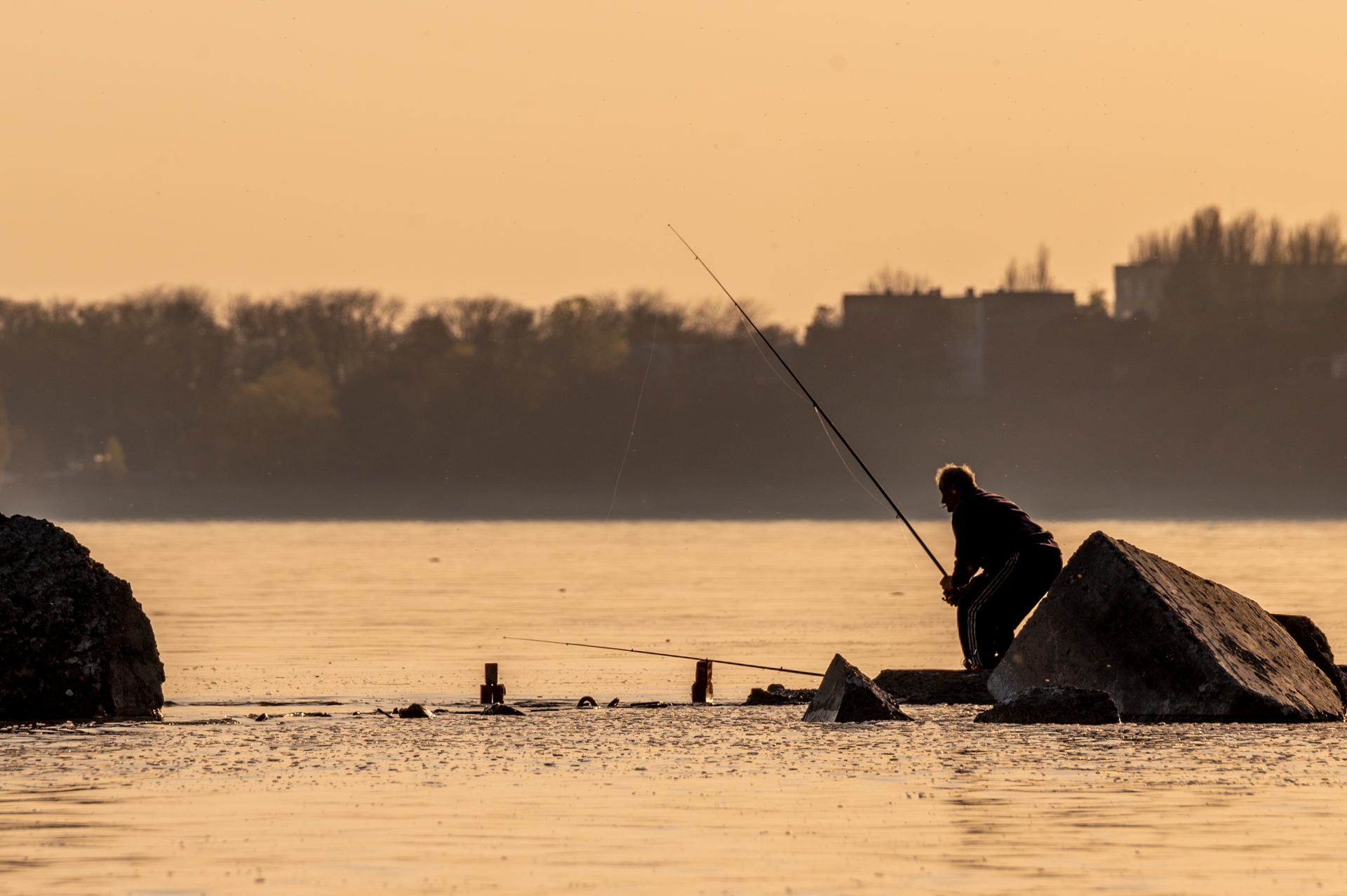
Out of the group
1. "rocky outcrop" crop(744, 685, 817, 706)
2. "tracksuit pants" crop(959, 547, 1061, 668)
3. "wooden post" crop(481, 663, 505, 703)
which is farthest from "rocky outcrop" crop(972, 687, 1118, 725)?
"wooden post" crop(481, 663, 505, 703)

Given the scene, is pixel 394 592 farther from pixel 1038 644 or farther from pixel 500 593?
pixel 1038 644

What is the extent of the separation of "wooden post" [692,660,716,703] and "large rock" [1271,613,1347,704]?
3.46 m

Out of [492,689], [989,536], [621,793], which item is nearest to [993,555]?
[989,536]

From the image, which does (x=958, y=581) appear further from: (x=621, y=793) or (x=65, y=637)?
(x=65, y=637)

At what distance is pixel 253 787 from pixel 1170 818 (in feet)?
12.4

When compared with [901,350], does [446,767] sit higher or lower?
lower

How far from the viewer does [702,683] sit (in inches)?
557

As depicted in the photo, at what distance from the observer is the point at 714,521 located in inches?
2931

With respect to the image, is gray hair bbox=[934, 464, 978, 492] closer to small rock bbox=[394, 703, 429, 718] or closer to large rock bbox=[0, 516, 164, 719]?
small rock bbox=[394, 703, 429, 718]

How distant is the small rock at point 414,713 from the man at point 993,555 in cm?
304

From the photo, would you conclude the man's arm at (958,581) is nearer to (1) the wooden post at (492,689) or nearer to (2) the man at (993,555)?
(2) the man at (993,555)

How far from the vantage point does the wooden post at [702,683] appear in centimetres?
1409

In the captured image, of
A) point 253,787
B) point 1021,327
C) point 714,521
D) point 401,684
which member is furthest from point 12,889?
point 1021,327

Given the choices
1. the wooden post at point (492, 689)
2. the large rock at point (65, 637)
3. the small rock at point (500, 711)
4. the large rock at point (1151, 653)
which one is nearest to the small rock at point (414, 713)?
the small rock at point (500, 711)
